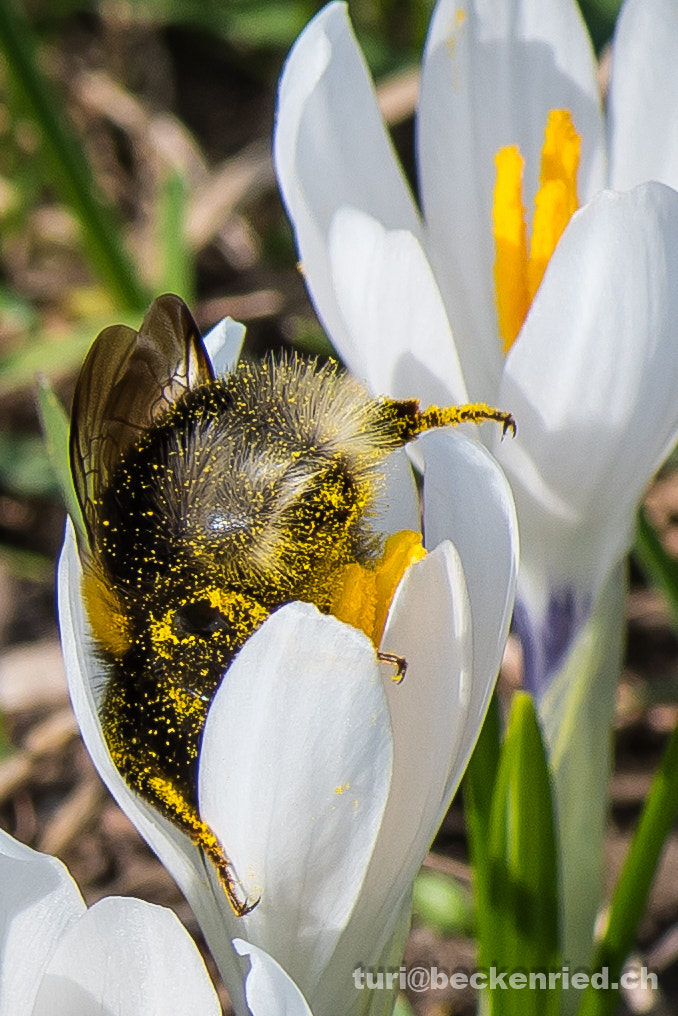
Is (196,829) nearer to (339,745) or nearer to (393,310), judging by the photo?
(339,745)

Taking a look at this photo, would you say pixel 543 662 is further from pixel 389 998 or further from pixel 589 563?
pixel 389 998

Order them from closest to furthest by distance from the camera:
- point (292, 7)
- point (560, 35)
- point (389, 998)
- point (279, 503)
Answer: point (279, 503) < point (389, 998) < point (560, 35) < point (292, 7)

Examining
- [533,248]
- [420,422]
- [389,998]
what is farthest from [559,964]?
[533,248]

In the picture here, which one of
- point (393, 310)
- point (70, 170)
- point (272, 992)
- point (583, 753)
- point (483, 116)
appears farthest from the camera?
point (70, 170)

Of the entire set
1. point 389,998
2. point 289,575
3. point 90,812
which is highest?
point 289,575

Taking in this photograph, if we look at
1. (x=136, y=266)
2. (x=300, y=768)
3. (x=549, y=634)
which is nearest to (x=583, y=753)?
(x=549, y=634)

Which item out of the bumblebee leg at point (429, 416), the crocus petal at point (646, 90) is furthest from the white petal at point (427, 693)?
the crocus petal at point (646, 90)
